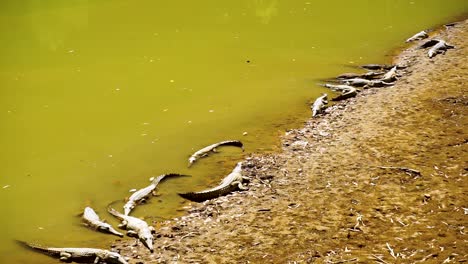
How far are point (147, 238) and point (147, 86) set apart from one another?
18.1 feet

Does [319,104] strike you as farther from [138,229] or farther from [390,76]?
[138,229]

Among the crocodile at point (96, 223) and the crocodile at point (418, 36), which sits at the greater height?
the crocodile at point (418, 36)

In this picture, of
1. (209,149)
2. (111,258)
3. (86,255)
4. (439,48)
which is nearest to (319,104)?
(209,149)

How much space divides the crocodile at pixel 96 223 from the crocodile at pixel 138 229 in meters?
0.14

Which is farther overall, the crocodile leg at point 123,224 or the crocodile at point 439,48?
the crocodile at point 439,48

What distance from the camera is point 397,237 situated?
526 cm

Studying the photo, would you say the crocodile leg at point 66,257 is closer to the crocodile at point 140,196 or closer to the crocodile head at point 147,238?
the crocodile head at point 147,238

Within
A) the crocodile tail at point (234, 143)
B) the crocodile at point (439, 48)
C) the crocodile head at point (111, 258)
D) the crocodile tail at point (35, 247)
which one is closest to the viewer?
the crocodile head at point (111, 258)

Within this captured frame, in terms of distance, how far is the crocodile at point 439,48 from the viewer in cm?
1167

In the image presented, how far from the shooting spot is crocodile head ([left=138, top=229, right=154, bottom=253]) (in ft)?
18.0

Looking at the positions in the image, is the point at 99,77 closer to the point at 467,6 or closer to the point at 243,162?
the point at 243,162

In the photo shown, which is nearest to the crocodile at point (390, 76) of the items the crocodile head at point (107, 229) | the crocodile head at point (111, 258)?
the crocodile head at point (107, 229)

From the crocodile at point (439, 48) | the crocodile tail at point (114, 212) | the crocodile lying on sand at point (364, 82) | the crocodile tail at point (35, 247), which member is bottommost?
the crocodile tail at point (35, 247)

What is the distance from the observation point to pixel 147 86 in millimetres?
10484
